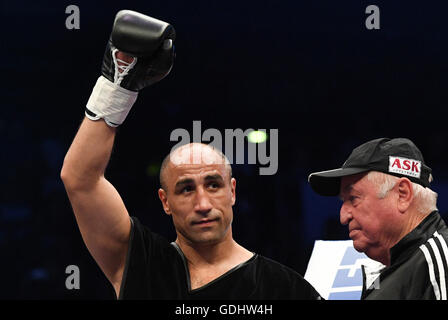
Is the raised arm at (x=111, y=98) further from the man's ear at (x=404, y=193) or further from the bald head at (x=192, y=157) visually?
the man's ear at (x=404, y=193)

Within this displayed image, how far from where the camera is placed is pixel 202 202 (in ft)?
6.10

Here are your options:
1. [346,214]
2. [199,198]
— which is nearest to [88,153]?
[199,198]

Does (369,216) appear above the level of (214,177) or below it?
below

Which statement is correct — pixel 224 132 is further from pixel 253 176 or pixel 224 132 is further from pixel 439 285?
pixel 439 285

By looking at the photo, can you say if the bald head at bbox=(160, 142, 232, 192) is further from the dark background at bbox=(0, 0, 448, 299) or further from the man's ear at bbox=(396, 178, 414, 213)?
the dark background at bbox=(0, 0, 448, 299)

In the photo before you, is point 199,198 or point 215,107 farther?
point 215,107

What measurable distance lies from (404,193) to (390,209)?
2.6 inches

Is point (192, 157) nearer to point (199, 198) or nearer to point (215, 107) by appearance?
point (199, 198)

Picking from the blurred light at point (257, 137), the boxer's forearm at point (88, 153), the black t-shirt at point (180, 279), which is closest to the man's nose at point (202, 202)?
the black t-shirt at point (180, 279)

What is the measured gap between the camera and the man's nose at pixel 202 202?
1.85 m

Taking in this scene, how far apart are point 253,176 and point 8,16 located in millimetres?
1709

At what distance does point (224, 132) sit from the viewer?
325cm

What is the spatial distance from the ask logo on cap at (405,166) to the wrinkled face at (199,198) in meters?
0.52

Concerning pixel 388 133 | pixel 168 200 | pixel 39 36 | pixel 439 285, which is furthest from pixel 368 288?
pixel 39 36
